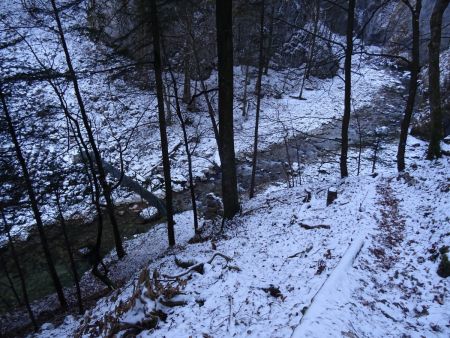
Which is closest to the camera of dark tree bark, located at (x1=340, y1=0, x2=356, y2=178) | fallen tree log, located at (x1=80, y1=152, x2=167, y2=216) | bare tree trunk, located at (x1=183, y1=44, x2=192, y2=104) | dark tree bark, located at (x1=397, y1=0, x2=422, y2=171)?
dark tree bark, located at (x1=397, y1=0, x2=422, y2=171)

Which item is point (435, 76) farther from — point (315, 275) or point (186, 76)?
point (186, 76)

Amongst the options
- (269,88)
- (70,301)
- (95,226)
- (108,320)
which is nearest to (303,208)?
(108,320)

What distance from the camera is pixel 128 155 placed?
19828 millimetres

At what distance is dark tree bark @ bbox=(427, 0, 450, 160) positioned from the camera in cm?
901

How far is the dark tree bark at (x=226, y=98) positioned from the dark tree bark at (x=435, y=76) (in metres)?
6.06

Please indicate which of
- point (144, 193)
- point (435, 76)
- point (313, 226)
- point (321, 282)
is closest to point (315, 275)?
point (321, 282)

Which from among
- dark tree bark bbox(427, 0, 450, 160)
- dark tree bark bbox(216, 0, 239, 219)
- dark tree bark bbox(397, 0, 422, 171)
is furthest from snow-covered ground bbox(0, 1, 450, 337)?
dark tree bark bbox(397, 0, 422, 171)

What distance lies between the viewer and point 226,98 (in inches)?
336

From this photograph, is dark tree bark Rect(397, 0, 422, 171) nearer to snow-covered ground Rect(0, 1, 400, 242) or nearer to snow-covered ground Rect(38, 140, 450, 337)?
snow-covered ground Rect(38, 140, 450, 337)

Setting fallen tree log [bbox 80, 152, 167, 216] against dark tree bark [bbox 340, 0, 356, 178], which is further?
fallen tree log [bbox 80, 152, 167, 216]

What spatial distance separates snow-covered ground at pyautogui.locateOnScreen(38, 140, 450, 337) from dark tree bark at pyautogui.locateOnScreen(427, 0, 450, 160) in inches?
84.4

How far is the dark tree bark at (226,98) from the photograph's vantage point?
7935 millimetres

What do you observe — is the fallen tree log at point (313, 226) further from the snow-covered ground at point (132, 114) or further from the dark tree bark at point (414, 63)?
the snow-covered ground at point (132, 114)

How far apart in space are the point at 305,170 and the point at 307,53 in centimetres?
1726
